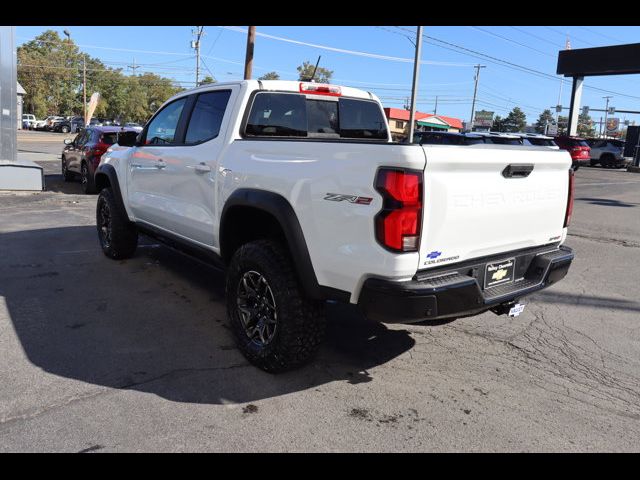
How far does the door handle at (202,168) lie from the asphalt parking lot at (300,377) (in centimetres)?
132

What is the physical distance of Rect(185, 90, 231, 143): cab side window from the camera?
4410 millimetres

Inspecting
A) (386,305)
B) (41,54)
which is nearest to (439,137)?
(386,305)

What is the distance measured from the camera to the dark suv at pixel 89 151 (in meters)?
12.6

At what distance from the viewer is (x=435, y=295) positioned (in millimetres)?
2861

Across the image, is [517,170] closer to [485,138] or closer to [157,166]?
[157,166]

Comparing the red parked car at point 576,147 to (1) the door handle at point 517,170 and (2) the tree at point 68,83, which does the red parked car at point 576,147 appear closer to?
(1) the door handle at point 517,170

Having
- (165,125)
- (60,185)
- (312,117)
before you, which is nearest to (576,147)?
(60,185)

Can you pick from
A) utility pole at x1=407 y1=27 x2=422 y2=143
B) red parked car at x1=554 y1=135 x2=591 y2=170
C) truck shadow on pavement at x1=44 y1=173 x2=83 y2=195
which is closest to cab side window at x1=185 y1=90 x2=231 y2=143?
truck shadow on pavement at x1=44 y1=173 x2=83 y2=195

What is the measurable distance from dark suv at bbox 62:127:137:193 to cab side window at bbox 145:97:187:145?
719 cm

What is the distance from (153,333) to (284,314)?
151 centimetres

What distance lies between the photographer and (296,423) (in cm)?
306

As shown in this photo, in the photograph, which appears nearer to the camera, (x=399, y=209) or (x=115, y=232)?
(x=399, y=209)

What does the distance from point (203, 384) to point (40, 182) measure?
36.2 ft
